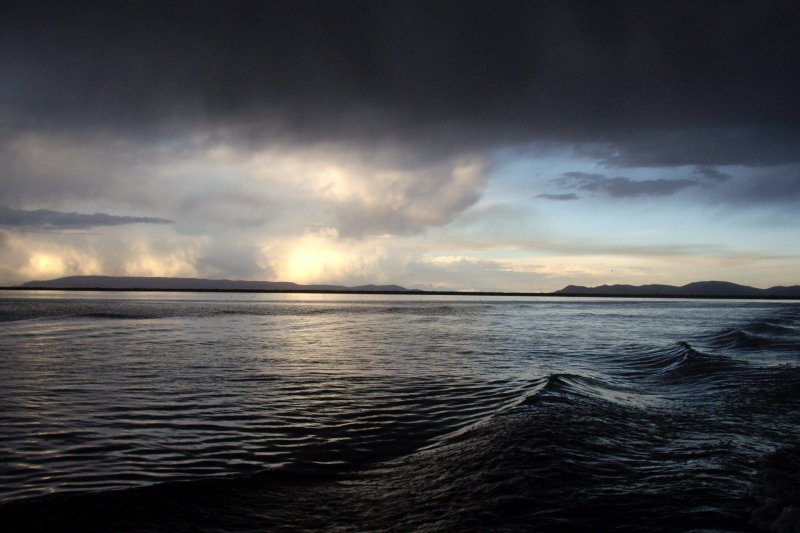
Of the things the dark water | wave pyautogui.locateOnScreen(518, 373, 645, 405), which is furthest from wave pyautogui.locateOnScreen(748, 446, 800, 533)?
wave pyautogui.locateOnScreen(518, 373, 645, 405)

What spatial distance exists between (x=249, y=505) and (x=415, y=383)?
34.9 ft

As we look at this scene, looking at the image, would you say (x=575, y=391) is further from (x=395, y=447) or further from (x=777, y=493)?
(x=777, y=493)

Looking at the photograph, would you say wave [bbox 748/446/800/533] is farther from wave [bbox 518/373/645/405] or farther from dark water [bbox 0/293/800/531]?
wave [bbox 518/373/645/405]

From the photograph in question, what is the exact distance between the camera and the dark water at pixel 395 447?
22.2ft

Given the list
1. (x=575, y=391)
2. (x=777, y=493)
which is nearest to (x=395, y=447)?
(x=777, y=493)

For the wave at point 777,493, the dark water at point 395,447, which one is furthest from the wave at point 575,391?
the wave at point 777,493

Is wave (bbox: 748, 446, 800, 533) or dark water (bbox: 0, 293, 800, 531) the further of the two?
dark water (bbox: 0, 293, 800, 531)

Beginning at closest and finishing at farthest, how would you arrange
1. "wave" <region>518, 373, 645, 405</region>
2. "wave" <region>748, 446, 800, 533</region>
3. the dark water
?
"wave" <region>748, 446, 800, 533</region>
the dark water
"wave" <region>518, 373, 645, 405</region>

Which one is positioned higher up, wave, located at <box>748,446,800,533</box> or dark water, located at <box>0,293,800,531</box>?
wave, located at <box>748,446,800,533</box>

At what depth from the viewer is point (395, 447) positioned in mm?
10195

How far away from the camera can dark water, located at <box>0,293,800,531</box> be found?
677cm

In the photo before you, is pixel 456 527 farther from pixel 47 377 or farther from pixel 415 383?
pixel 47 377

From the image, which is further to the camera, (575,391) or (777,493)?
(575,391)

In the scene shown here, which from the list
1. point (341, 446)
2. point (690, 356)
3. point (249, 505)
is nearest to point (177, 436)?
point (341, 446)
